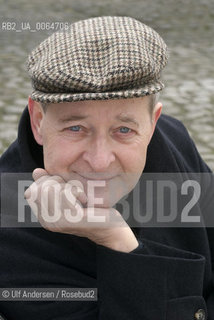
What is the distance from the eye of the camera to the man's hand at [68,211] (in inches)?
77.2

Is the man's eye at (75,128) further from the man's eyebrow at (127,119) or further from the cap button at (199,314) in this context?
the cap button at (199,314)

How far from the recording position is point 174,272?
7.23 ft

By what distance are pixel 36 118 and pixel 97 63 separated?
0.38m

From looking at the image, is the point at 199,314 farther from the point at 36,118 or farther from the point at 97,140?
the point at 36,118

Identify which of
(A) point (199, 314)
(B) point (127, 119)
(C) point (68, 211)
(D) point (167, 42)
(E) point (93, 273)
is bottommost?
(D) point (167, 42)

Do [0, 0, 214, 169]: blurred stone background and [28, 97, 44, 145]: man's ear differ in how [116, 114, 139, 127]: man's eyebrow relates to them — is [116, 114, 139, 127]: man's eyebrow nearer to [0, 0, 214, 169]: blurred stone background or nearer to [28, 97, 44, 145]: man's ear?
[28, 97, 44, 145]: man's ear

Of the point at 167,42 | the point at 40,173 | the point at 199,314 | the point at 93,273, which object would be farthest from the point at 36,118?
the point at 167,42

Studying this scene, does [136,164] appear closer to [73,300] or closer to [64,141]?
[64,141]

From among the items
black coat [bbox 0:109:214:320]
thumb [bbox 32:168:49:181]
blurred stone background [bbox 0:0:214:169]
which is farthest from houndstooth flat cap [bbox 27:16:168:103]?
blurred stone background [bbox 0:0:214:169]

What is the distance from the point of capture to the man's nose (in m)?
1.99

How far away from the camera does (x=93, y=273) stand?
2328 millimetres

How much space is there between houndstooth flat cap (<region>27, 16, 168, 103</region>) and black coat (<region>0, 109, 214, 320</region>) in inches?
16.9

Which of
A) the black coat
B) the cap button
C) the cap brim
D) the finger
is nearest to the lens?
the cap brim

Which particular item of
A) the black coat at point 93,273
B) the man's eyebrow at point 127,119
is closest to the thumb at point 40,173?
the black coat at point 93,273
